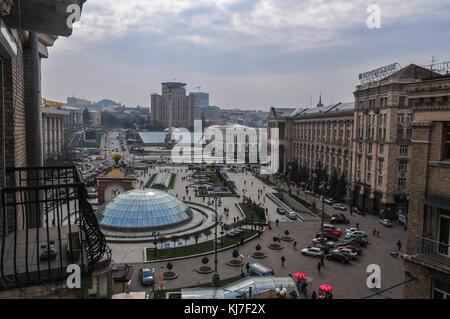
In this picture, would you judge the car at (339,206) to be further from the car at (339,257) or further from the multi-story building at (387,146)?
the car at (339,257)

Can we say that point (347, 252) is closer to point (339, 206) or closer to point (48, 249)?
point (339, 206)

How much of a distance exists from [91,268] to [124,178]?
1357 inches

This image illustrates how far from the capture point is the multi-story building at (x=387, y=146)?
3466 centimetres

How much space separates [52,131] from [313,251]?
53.6 meters

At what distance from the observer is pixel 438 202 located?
9.10m

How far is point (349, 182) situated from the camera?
140 ft

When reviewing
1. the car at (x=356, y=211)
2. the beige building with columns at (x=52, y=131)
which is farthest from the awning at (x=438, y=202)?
the beige building with columns at (x=52, y=131)

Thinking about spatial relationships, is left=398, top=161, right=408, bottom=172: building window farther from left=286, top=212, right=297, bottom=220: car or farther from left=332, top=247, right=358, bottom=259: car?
left=332, top=247, right=358, bottom=259: car

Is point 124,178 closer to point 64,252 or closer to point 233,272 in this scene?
point 233,272

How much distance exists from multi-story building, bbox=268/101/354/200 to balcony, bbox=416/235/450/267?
115ft

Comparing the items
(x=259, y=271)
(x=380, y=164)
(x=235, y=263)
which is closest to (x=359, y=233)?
(x=380, y=164)
